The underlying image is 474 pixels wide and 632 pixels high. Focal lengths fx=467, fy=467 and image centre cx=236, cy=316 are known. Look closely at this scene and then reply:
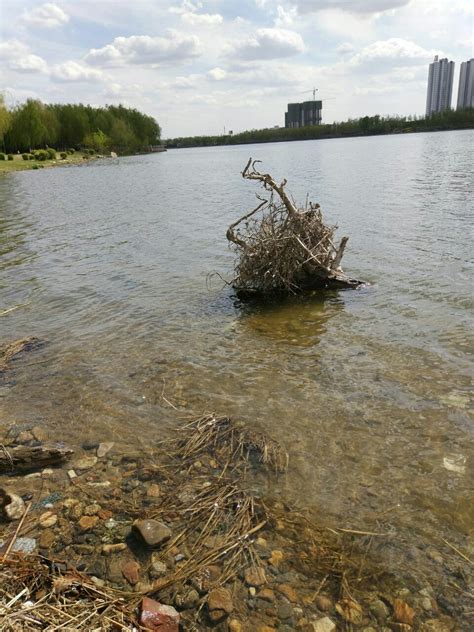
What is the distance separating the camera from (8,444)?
599 centimetres

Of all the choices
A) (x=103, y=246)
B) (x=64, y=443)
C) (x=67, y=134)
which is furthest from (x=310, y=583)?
(x=67, y=134)

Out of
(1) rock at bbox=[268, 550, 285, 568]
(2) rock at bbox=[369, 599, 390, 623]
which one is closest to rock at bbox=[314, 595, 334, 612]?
(2) rock at bbox=[369, 599, 390, 623]

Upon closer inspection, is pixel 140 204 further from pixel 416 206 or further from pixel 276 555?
pixel 276 555

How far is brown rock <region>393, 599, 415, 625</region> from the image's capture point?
3590 millimetres

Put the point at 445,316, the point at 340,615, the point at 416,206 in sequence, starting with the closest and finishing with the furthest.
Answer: the point at 340,615, the point at 445,316, the point at 416,206

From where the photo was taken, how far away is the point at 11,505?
4703 millimetres

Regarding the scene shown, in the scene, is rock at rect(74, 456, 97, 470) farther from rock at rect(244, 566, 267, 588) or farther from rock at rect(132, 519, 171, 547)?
rock at rect(244, 566, 267, 588)

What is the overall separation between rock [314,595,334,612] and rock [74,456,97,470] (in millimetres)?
2938

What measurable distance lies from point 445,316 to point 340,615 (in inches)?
300

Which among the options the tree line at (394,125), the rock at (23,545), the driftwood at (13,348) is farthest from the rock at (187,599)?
the tree line at (394,125)

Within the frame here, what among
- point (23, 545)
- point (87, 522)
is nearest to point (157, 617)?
point (87, 522)

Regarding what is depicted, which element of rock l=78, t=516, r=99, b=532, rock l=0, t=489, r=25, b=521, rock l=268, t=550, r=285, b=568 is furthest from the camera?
rock l=0, t=489, r=25, b=521

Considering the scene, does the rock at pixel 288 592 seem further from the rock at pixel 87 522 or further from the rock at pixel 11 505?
the rock at pixel 11 505

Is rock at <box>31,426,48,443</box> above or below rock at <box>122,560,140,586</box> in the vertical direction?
below
